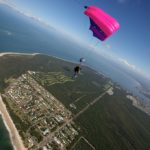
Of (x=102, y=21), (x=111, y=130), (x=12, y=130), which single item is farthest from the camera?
(x=111, y=130)

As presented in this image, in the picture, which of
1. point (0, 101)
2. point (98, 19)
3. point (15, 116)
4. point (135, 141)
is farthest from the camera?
point (135, 141)

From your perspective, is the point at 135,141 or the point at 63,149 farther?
the point at 135,141

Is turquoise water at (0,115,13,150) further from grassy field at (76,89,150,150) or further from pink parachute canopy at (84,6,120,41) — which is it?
pink parachute canopy at (84,6,120,41)

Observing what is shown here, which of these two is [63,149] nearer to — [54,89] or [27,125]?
[27,125]

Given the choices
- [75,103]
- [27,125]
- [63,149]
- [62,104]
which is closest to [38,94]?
[62,104]

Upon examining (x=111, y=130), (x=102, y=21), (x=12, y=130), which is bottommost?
(x=111, y=130)

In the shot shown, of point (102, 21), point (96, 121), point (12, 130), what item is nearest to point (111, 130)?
point (96, 121)

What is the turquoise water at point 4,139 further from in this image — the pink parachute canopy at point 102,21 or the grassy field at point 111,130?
the pink parachute canopy at point 102,21

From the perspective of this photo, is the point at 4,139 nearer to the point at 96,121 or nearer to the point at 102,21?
the point at 102,21

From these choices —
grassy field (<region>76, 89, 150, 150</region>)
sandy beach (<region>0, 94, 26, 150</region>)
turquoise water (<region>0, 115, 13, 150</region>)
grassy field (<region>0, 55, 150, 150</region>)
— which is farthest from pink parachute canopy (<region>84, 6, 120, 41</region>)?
grassy field (<region>76, 89, 150, 150</region>)
